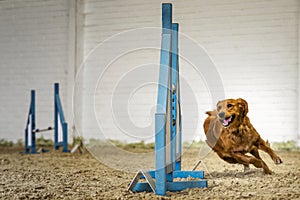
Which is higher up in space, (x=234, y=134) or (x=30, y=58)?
(x=30, y=58)

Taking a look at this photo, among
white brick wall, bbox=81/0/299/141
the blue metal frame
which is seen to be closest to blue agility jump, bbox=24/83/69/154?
the blue metal frame

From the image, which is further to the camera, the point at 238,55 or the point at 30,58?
the point at 30,58

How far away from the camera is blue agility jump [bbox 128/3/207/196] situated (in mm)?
2160

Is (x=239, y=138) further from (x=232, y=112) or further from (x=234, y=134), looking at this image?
(x=232, y=112)

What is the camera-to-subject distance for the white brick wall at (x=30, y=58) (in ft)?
22.1

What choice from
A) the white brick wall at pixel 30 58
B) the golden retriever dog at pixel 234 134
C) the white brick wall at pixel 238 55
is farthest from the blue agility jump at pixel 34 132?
the golden retriever dog at pixel 234 134

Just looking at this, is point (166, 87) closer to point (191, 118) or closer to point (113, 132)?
point (191, 118)

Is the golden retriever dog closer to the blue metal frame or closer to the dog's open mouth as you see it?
the dog's open mouth

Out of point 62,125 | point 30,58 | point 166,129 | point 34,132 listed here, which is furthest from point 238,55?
point 166,129

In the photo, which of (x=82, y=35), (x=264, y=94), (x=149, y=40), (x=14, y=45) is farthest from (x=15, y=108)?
(x=264, y=94)

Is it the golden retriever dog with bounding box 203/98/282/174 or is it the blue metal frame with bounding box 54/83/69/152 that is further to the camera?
the blue metal frame with bounding box 54/83/69/152

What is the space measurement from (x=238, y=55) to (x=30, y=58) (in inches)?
123

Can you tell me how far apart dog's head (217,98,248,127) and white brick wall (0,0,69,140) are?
13.7 ft

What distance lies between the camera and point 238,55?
5.82m
